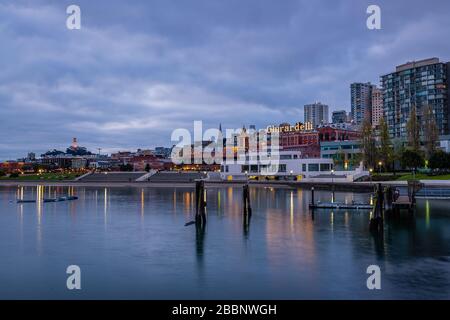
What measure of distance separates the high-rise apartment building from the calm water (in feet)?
472

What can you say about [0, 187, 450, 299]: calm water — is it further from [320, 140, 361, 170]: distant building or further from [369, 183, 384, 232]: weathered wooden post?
[320, 140, 361, 170]: distant building

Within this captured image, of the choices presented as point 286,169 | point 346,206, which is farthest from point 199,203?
point 286,169

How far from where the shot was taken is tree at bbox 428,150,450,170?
88.5m

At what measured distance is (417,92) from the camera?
181875 mm

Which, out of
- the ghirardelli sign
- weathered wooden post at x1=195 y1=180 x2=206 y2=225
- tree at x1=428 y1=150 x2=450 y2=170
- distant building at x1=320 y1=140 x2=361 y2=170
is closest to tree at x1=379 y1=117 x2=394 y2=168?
distant building at x1=320 y1=140 x2=361 y2=170

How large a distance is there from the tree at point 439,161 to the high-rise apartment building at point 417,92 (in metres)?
80.9

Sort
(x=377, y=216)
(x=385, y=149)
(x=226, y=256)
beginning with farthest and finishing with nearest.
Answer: (x=385, y=149)
(x=377, y=216)
(x=226, y=256)

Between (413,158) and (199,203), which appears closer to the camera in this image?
(199,203)

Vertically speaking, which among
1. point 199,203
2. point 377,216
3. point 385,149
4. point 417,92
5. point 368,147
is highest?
point 417,92

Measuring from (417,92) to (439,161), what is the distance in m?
104

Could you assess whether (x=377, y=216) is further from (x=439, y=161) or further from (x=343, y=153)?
(x=343, y=153)

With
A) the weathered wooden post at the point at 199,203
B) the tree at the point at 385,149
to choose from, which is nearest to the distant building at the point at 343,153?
the tree at the point at 385,149

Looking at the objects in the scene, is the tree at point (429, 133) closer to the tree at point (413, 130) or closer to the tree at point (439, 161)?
the tree at point (413, 130)
